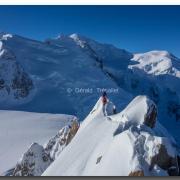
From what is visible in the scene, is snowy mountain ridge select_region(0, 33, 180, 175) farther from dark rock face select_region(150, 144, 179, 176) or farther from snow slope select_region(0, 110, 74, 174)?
snow slope select_region(0, 110, 74, 174)

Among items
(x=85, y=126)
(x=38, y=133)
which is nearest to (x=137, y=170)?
(x=85, y=126)

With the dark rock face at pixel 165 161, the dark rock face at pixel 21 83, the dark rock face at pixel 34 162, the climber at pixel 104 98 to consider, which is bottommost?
the dark rock face at pixel 34 162

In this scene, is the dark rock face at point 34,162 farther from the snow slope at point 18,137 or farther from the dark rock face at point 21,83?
the dark rock face at point 21,83

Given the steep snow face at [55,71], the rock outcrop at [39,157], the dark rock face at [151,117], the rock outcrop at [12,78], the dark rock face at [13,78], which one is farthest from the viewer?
the dark rock face at [13,78]

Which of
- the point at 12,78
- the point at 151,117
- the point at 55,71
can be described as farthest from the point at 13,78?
the point at 151,117

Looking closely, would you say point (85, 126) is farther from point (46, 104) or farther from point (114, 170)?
point (46, 104)

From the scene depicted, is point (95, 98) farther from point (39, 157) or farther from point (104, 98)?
point (104, 98)

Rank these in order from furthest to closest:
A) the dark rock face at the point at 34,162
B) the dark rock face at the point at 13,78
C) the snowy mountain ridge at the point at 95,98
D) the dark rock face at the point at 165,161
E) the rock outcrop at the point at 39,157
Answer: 1. the dark rock face at the point at 13,78
2. the rock outcrop at the point at 39,157
3. the dark rock face at the point at 34,162
4. the snowy mountain ridge at the point at 95,98
5. the dark rock face at the point at 165,161

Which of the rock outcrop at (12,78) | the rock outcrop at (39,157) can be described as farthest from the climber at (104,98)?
the rock outcrop at (12,78)
